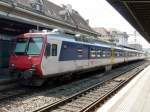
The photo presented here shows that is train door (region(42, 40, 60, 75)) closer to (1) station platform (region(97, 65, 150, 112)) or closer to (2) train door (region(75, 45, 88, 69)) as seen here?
(2) train door (region(75, 45, 88, 69))

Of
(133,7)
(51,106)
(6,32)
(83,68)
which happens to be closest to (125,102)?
(51,106)

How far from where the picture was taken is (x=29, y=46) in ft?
47.5

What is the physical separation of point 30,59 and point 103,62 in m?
11.7

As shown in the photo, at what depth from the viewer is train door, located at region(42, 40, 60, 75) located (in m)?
14.0

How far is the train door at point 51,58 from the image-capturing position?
14.0 meters

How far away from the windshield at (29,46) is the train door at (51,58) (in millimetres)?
447

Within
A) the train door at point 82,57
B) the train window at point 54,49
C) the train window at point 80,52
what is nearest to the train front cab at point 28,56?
the train window at point 54,49

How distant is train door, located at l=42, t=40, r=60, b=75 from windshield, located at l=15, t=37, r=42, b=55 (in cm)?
45

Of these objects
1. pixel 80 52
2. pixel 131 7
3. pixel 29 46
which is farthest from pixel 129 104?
pixel 80 52

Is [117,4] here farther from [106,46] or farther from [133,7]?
[106,46]

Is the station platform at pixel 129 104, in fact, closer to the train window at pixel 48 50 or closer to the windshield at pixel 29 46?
the train window at pixel 48 50

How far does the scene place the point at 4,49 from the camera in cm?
2033

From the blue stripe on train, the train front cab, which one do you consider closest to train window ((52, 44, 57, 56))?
the blue stripe on train

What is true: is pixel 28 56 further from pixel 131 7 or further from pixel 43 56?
pixel 131 7
